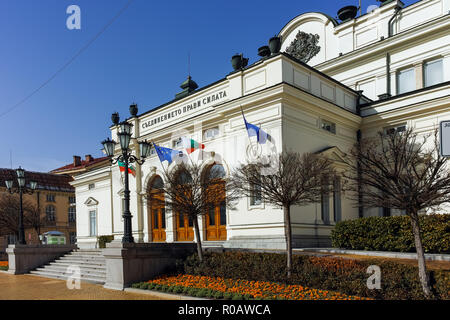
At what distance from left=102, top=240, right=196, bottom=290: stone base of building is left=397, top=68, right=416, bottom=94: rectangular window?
17.0 m

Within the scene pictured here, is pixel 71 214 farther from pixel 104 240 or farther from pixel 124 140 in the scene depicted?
pixel 124 140

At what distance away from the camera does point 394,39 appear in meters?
23.1

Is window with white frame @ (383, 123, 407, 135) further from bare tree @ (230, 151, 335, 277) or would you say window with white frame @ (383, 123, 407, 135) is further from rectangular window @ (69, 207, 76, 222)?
rectangular window @ (69, 207, 76, 222)

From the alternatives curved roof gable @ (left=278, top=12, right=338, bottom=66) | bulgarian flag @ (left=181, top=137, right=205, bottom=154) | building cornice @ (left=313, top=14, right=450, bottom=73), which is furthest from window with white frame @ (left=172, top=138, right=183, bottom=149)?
curved roof gable @ (left=278, top=12, right=338, bottom=66)

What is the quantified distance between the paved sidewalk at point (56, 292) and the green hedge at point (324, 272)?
2.75m

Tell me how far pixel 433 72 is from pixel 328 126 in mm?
7494

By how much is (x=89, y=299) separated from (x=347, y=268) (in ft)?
25.1

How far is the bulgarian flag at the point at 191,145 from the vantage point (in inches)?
810

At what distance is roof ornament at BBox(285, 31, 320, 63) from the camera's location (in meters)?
27.5

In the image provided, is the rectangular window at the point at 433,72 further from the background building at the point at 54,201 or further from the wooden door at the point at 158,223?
the background building at the point at 54,201

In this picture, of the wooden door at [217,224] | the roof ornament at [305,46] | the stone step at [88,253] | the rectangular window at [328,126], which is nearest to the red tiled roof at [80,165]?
the roof ornament at [305,46]

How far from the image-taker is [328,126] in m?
20.3

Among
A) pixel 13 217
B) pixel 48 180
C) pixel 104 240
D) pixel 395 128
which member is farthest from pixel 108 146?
Answer: pixel 48 180
